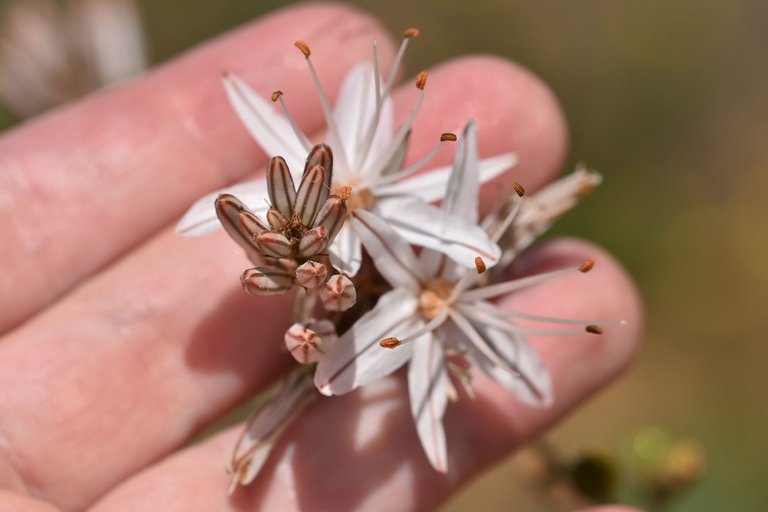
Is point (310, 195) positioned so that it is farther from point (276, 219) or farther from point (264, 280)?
point (264, 280)

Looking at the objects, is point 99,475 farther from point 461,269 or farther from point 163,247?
point 461,269

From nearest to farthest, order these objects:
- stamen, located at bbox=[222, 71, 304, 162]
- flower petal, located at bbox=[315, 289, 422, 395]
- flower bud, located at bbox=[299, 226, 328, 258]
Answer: flower bud, located at bbox=[299, 226, 328, 258] → flower petal, located at bbox=[315, 289, 422, 395] → stamen, located at bbox=[222, 71, 304, 162]

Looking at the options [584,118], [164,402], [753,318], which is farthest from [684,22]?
[164,402]

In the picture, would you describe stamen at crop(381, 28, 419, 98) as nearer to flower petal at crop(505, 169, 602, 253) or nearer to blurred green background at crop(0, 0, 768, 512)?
flower petal at crop(505, 169, 602, 253)

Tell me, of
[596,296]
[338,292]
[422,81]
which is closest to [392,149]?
[422,81]

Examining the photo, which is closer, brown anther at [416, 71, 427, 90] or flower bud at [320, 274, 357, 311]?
flower bud at [320, 274, 357, 311]

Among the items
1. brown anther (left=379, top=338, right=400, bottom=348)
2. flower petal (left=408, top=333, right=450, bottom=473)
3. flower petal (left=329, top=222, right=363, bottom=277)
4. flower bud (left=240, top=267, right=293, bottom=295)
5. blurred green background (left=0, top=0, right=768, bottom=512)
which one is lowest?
blurred green background (left=0, top=0, right=768, bottom=512)

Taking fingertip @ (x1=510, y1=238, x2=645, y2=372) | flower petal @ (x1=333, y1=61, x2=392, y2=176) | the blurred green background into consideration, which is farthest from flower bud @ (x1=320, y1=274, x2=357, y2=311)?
the blurred green background

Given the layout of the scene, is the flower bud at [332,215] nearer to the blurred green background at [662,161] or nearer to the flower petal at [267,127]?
the flower petal at [267,127]
